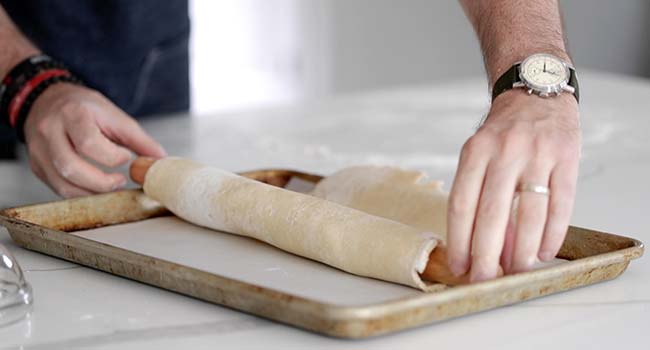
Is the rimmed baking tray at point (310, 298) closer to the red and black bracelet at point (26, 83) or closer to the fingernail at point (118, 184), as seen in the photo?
the fingernail at point (118, 184)

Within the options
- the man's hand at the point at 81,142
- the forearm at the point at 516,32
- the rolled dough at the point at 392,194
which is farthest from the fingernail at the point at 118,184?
the forearm at the point at 516,32

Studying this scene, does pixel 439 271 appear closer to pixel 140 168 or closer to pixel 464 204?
pixel 464 204

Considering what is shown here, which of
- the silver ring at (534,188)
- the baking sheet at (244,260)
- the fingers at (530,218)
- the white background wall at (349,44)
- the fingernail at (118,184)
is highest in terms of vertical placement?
the silver ring at (534,188)

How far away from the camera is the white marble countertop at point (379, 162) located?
95cm

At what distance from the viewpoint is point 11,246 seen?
4.09ft

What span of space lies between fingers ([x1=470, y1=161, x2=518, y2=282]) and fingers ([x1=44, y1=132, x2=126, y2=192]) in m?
0.60

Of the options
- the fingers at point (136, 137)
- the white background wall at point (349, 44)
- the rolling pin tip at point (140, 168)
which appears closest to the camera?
the rolling pin tip at point (140, 168)

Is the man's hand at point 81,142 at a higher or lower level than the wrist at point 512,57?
lower

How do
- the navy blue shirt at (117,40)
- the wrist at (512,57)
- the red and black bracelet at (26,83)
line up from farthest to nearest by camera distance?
the navy blue shirt at (117,40) < the red and black bracelet at (26,83) < the wrist at (512,57)

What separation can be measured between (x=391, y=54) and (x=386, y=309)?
3831 millimetres

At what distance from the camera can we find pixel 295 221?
115 centimetres

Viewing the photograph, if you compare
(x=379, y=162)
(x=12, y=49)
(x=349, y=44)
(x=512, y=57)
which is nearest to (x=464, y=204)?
(x=512, y=57)

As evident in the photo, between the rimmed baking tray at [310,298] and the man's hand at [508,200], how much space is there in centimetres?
3

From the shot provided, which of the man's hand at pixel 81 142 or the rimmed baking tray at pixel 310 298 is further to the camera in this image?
the man's hand at pixel 81 142
